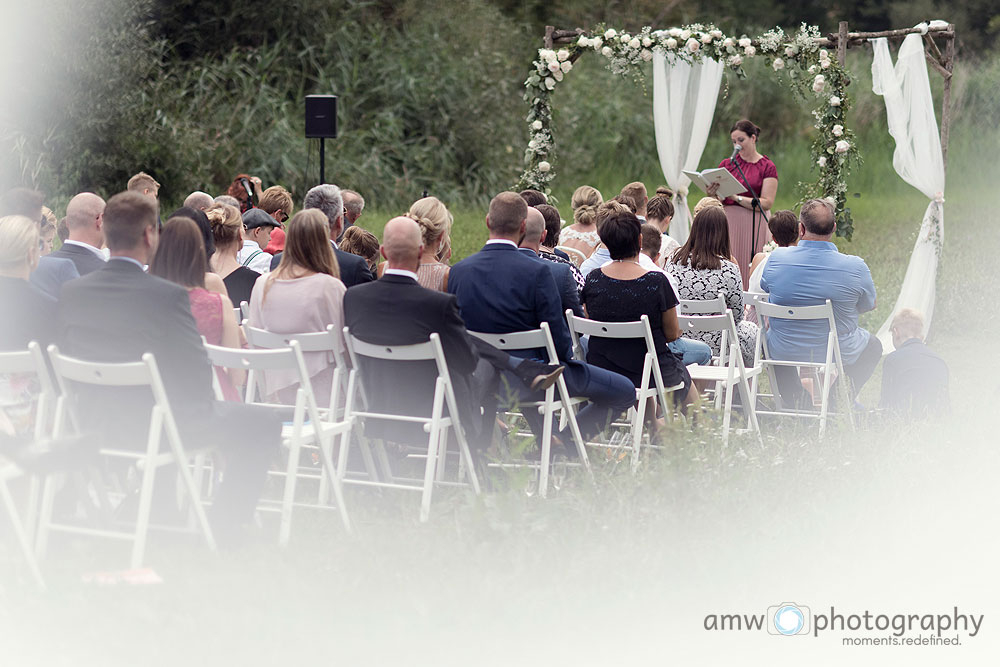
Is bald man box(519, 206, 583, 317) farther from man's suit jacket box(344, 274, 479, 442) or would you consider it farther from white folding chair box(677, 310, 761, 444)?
man's suit jacket box(344, 274, 479, 442)

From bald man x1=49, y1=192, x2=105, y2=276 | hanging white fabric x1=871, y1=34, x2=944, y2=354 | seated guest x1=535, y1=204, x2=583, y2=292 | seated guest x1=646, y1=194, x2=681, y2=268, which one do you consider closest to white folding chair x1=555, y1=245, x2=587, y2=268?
seated guest x1=646, y1=194, x2=681, y2=268

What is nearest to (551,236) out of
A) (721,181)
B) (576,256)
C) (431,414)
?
(576,256)

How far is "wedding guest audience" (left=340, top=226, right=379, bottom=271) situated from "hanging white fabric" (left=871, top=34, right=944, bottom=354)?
403 cm

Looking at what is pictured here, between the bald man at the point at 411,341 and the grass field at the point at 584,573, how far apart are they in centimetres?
35

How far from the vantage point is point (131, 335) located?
3891mm

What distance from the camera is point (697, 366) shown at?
5.96 metres

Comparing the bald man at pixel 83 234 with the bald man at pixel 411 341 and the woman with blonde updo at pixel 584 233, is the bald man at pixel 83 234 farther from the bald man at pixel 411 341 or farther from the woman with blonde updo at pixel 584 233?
the woman with blonde updo at pixel 584 233

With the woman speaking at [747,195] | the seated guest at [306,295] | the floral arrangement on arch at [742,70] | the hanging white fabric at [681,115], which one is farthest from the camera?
the hanging white fabric at [681,115]

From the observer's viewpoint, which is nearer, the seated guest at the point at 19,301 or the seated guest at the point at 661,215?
the seated guest at the point at 19,301

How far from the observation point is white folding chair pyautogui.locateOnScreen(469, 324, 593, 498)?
4.82 m

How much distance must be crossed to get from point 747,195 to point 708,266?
3470 millimetres

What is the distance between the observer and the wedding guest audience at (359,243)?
19.4 feet

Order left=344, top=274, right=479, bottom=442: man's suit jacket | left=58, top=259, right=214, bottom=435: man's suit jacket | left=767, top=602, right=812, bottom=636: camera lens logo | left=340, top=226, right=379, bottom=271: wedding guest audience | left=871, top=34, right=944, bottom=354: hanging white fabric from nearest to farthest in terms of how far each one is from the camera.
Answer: left=767, top=602, right=812, bottom=636: camera lens logo, left=58, top=259, right=214, bottom=435: man's suit jacket, left=344, top=274, right=479, bottom=442: man's suit jacket, left=340, top=226, right=379, bottom=271: wedding guest audience, left=871, top=34, right=944, bottom=354: hanging white fabric

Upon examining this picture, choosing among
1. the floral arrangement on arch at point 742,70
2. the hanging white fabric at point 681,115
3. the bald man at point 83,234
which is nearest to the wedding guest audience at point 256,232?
the bald man at point 83,234
